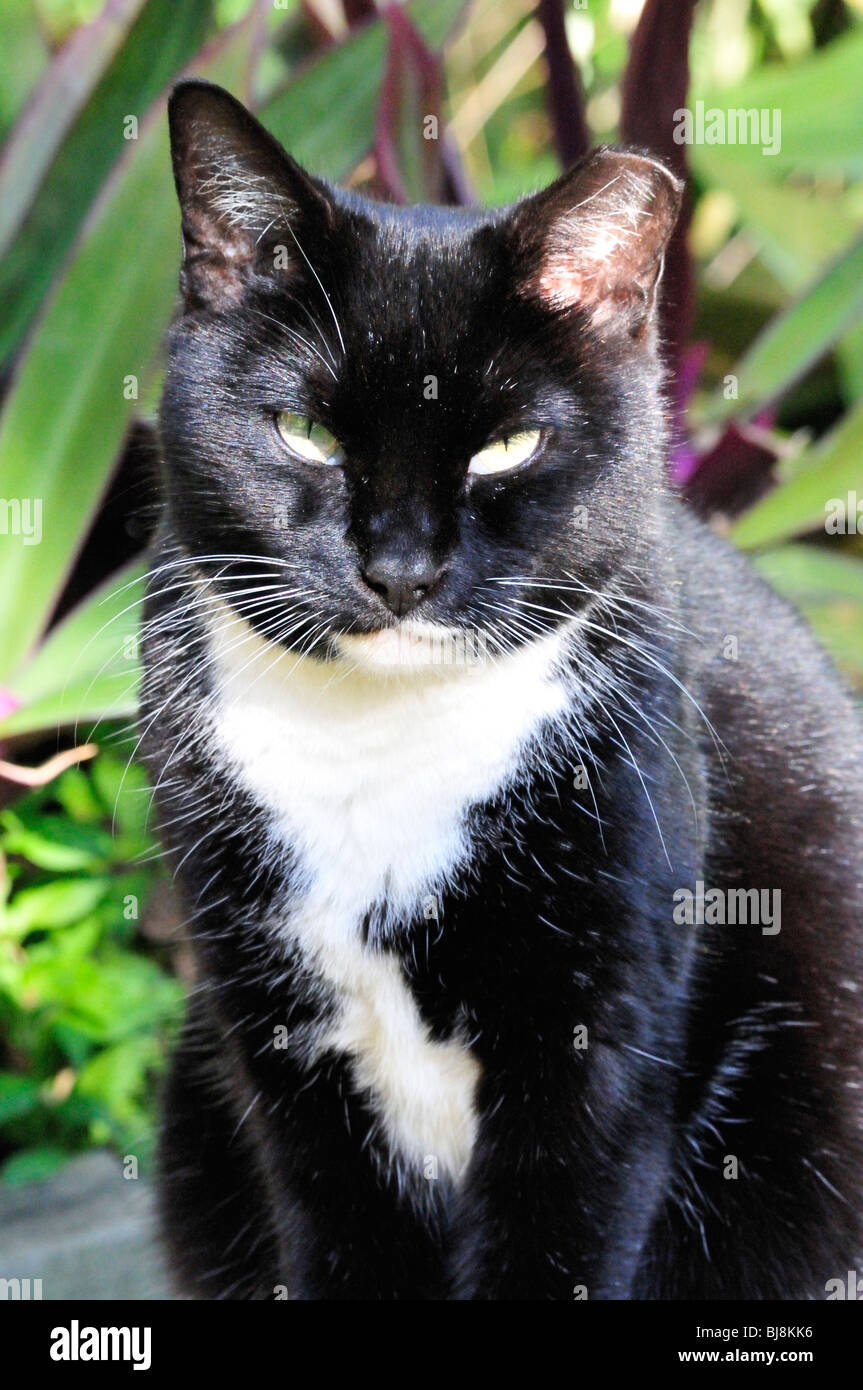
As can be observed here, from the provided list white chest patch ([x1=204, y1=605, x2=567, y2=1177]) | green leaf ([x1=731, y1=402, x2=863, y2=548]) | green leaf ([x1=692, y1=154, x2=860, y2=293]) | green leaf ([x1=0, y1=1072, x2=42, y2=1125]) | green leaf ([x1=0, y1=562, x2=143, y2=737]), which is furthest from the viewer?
green leaf ([x1=692, y1=154, x2=860, y2=293])

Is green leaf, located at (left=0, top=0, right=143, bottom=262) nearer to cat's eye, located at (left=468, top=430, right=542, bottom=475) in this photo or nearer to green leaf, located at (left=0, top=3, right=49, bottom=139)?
green leaf, located at (left=0, top=3, right=49, bottom=139)

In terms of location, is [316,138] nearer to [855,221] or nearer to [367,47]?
[367,47]

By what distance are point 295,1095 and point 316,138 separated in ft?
4.32

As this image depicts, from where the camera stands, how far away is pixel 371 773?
119 cm

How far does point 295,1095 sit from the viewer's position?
128 centimetres

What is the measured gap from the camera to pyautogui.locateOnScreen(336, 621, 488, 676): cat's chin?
1100mm

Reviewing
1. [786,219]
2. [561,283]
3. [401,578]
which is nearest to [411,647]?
[401,578]

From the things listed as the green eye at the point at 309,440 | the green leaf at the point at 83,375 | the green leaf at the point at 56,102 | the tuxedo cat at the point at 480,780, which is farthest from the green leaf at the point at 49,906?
the green eye at the point at 309,440

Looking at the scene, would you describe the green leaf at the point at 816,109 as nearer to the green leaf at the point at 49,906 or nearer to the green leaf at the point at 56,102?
the green leaf at the point at 56,102

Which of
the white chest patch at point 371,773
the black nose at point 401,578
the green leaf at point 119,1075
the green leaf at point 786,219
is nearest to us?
the black nose at point 401,578

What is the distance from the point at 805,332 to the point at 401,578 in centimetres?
143

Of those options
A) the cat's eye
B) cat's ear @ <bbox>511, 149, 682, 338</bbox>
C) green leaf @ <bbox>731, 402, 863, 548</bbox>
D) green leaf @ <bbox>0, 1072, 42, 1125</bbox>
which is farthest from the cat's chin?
green leaf @ <bbox>731, 402, 863, 548</bbox>

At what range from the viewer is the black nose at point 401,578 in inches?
41.4
